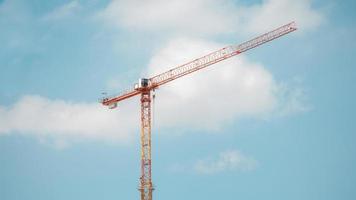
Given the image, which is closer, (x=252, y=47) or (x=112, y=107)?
(x=252, y=47)

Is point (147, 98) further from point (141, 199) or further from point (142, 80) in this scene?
point (141, 199)

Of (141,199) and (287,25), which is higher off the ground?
(287,25)

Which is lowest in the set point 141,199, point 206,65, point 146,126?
point 141,199

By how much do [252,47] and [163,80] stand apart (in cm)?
2003

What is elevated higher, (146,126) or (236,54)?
(236,54)

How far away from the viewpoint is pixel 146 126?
180 metres

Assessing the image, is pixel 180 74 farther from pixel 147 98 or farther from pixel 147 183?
pixel 147 183

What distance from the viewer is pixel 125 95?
185375 millimetres

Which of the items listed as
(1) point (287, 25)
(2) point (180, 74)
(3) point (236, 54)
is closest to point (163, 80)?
(2) point (180, 74)

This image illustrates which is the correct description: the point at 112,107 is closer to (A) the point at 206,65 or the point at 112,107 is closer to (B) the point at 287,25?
(A) the point at 206,65

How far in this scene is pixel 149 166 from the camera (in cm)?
17838

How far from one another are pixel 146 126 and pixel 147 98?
5.83 metres

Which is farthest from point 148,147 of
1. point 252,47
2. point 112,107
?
point 252,47

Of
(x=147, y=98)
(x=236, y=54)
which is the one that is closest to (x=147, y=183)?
(x=147, y=98)
